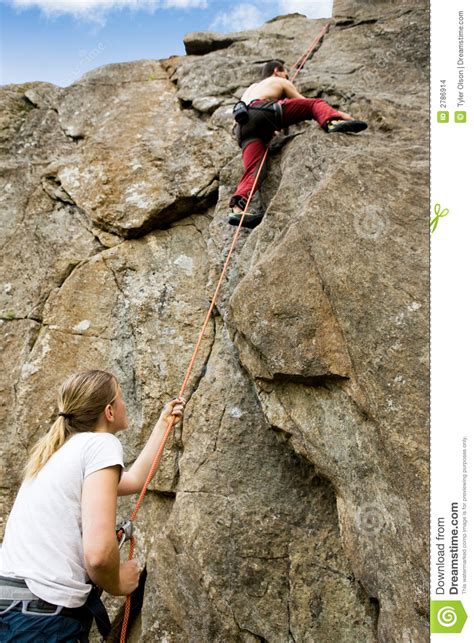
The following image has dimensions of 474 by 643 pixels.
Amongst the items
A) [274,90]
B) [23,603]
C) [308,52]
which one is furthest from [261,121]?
[23,603]

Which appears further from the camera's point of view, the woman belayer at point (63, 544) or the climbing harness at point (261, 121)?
the climbing harness at point (261, 121)

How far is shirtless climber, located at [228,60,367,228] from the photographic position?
659cm

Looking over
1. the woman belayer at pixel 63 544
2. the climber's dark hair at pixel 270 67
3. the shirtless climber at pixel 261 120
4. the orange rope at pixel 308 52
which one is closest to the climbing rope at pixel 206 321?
the orange rope at pixel 308 52

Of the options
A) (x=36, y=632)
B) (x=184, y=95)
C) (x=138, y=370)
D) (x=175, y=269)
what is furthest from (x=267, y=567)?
(x=184, y=95)

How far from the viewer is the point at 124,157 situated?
803 centimetres

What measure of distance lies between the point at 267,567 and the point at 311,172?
3.79 metres

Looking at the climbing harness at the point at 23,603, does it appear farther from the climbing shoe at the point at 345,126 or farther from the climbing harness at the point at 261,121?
the climbing harness at the point at 261,121

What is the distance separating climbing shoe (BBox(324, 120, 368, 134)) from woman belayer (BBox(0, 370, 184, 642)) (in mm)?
4337

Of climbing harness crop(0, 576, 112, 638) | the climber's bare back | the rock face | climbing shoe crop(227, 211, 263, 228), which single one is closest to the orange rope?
the rock face

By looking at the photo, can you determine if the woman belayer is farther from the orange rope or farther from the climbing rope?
the orange rope

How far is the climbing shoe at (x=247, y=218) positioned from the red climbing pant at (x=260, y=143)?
0.56 feet

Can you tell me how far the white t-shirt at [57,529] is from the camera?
3.17 m
